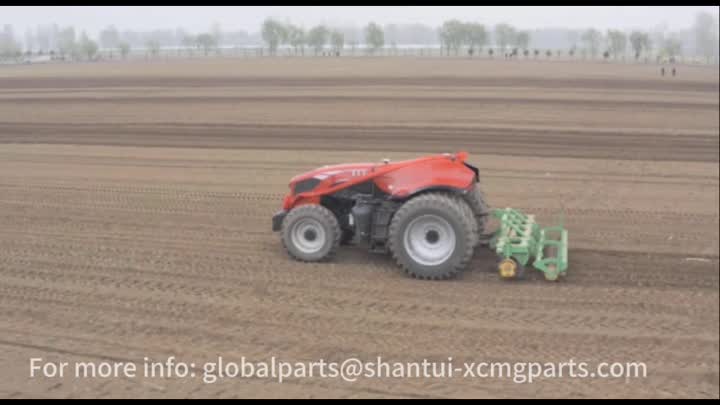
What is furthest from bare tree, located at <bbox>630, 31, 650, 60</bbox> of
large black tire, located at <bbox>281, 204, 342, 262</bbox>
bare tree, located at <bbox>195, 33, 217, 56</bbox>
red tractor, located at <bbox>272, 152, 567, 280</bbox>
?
bare tree, located at <bbox>195, 33, 217, 56</bbox>

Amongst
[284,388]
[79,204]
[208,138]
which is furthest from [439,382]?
[208,138]

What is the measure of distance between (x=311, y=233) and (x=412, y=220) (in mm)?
1219

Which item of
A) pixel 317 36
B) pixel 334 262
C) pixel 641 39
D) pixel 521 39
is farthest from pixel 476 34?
pixel 334 262

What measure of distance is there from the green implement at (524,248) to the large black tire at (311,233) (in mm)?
1691

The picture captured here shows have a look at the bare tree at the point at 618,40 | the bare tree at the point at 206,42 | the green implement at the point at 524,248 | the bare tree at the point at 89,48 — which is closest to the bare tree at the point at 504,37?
the bare tree at the point at 206,42

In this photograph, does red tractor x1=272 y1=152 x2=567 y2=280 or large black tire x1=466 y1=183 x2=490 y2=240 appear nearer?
red tractor x1=272 y1=152 x2=567 y2=280

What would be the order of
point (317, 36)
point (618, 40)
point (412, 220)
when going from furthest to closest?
point (317, 36), point (618, 40), point (412, 220)

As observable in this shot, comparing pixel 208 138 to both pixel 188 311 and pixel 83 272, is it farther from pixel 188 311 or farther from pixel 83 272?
pixel 188 311

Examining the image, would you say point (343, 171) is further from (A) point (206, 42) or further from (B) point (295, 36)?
(A) point (206, 42)

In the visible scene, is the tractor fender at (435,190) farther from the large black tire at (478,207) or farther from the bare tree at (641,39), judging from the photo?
the bare tree at (641,39)

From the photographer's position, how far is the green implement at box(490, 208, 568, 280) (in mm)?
7223

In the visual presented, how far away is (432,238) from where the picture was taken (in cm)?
747

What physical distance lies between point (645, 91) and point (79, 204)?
19.0 m

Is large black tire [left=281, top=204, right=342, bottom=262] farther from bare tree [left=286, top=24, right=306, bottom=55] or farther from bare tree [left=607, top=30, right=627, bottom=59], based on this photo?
bare tree [left=286, top=24, right=306, bottom=55]
